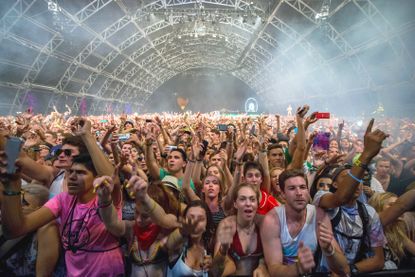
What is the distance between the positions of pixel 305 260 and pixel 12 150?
205 centimetres

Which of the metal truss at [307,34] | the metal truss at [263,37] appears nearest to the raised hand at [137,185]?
the metal truss at [307,34]

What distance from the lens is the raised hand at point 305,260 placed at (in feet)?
6.40

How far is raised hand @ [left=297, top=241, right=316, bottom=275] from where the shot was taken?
6.40 ft

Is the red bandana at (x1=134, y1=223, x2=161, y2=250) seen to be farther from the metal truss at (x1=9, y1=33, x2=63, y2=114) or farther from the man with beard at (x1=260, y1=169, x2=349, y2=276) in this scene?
the metal truss at (x1=9, y1=33, x2=63, y2=114)

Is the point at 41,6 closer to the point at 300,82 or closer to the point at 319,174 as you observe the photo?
the point at 319,174

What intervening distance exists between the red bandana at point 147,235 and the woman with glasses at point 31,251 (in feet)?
2.09

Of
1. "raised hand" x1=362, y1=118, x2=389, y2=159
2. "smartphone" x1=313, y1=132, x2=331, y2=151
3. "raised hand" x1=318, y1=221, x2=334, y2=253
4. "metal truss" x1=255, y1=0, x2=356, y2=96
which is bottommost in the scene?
"raised hand" x1=318, y1=221, x2=334, y2=253

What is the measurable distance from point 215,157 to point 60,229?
2.42m

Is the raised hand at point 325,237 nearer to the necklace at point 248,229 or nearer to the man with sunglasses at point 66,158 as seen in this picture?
the necklace at point 248,229

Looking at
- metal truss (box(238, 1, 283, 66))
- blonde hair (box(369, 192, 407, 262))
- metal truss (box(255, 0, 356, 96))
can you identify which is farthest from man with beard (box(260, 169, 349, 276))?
metal truss (box(238, 1, 283, 66))

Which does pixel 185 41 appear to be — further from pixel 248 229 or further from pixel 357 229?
pixel 357 229

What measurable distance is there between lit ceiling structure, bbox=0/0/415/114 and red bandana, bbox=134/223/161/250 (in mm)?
12284

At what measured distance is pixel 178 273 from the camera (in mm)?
2305

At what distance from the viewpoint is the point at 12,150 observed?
1.82 metres
